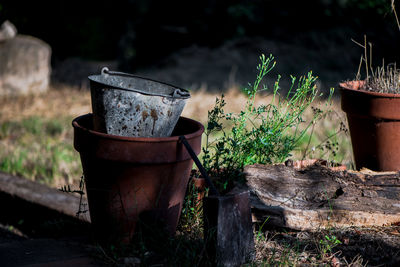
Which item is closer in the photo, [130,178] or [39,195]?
[130,178]

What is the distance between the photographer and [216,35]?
362 inches

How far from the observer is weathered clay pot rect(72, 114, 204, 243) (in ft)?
6.84

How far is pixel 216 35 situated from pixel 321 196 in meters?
7.04

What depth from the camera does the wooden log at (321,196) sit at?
8.17 feet

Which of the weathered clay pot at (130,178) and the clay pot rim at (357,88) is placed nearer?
the weathered clay pot at (130,178)

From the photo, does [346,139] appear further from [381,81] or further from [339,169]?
[339,169]

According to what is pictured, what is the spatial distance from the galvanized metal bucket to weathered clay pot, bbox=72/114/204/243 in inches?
4.7

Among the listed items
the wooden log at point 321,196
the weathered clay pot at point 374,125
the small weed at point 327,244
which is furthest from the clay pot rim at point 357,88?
the small weed at point 327,244

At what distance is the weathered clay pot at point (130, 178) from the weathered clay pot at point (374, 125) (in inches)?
50.9

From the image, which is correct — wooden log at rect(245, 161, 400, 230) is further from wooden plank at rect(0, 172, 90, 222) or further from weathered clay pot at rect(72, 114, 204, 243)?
wooden plank at rect(0, 172, 90, 222)

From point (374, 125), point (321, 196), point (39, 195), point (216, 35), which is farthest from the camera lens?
point (216, 35)

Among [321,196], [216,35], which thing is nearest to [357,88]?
[321,196]

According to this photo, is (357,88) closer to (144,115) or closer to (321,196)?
(321,196)

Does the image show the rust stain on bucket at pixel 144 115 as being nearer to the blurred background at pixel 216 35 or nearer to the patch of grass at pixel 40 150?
the patch of grass at pixel 40 150
